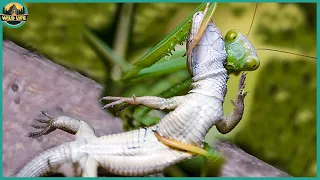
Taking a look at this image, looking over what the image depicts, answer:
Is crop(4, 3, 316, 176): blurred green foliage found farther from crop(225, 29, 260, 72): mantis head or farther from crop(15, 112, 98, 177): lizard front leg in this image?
crop(15, 112, 98, 177): lizard front leg

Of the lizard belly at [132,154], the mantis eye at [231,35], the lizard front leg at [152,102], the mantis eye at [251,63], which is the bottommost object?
the lizard belly at [132,154]

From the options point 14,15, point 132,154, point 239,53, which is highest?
point 14,15

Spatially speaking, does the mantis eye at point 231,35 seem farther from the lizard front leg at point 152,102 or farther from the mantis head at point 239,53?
the lizard front leg at point 152,102

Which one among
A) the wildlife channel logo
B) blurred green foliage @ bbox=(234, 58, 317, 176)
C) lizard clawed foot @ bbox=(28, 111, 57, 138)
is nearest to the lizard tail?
lizard clawed foot @ bbox=(28, 111, 57, 138)

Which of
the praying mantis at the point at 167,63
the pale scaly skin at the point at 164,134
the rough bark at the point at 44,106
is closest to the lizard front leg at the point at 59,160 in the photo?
the pale scaly skin at the point at 164,134

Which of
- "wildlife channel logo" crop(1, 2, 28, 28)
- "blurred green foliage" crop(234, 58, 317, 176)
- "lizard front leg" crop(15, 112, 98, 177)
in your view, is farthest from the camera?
"blurred green foliage" crop(234, 58, 317, 176)

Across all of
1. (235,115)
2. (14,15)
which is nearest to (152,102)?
(235,115)

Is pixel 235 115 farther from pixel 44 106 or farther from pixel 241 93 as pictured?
pixel 44 106
